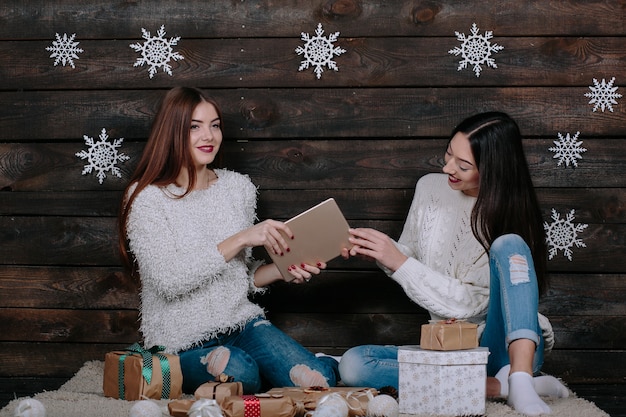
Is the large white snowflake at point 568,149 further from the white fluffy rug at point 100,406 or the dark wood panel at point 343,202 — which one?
the white fluffy rug at point 100,406

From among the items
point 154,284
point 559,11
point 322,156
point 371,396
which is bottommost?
point 371,396

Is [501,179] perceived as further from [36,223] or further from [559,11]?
[36,223]

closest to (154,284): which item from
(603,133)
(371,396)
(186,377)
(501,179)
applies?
(186,377)

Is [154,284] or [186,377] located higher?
[154,284]

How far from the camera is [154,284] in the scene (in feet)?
8.65

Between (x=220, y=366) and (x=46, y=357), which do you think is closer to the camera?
(x=220, y=366)

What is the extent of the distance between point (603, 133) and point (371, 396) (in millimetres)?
1396

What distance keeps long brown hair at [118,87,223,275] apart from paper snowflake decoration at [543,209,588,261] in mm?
1246

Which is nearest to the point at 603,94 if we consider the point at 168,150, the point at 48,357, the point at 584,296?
the point at 584,296

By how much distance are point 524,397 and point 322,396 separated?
51cm

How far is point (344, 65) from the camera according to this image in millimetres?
3104

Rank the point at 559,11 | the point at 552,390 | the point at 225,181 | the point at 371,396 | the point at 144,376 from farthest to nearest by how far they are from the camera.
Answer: the point at 559,11 → the point at 225,181 → the point at 552,390 → the point at 144,376 → the point at 371,396

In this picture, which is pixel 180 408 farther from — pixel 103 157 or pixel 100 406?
pixel 103 157

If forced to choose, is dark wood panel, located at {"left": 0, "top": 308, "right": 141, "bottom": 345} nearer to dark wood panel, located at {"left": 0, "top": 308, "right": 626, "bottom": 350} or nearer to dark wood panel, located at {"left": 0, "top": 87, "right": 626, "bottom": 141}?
dark wood panel, located at {"left": 0, "top": 308, "right": 626, "bottom": 350}
